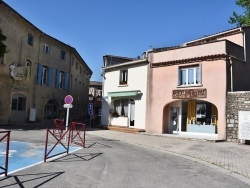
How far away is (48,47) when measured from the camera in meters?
28.7

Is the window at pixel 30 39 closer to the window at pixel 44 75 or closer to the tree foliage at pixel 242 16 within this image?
the window at pixel 44 75

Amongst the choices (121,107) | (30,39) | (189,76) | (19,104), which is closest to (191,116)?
(189,76)

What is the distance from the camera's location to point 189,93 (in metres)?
18.7

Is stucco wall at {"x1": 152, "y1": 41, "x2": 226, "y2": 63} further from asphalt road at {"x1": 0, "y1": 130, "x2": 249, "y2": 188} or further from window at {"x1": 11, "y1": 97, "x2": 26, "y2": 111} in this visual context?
window at {"x1": 11, "y1": 97, "x2": 26, "y2": 111}

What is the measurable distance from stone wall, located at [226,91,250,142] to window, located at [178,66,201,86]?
2.52m

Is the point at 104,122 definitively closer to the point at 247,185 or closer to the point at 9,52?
the point at 9,52

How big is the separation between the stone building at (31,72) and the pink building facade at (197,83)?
11.2 m

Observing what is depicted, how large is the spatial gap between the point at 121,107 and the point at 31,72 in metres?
9.06

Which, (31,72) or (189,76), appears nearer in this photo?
(189,76)

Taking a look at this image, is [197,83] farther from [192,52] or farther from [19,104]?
[19,104]

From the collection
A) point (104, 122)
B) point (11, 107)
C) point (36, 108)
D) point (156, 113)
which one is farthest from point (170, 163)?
point (36, 108)

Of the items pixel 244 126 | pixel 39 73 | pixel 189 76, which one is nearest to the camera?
pixel 244 126

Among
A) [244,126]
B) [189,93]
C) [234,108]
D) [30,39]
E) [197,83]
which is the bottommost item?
[244,126]

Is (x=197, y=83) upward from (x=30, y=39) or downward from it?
downward
